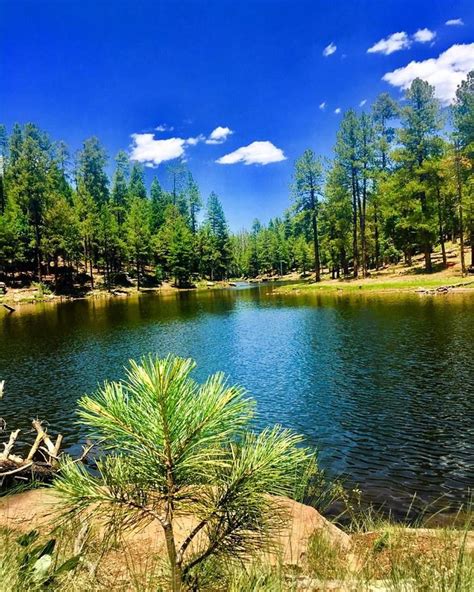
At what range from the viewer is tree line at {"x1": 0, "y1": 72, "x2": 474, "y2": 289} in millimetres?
49875

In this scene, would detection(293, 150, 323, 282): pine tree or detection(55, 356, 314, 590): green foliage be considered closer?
detection(55, 356, 314, 590): green foliage

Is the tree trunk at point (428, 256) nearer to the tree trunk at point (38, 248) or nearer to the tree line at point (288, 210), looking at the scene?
the tree line at point (288, 210)

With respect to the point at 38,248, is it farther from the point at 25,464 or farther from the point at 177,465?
the point at 177,465

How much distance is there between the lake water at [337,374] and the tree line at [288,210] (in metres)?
19.2

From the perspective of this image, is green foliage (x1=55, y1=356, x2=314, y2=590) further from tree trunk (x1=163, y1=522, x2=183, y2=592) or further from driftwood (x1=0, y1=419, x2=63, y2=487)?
driftwood (x1=0, y1=419, x2=63, y2=487)

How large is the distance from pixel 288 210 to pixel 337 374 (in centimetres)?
6069

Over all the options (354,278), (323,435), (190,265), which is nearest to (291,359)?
(323,435)

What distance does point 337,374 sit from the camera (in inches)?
709

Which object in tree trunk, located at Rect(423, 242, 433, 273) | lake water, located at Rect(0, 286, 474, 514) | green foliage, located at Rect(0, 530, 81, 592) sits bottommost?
lake water, located at Rect(0, 286, 474, 514)

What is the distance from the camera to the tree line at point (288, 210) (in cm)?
4988

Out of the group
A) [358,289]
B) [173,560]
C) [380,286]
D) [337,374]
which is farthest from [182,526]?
[358,289]

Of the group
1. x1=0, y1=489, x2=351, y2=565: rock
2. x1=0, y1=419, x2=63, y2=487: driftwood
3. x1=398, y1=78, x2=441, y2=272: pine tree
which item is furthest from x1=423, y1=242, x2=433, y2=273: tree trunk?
x1=0, y1=419, x2=63, y2=487: driftwood

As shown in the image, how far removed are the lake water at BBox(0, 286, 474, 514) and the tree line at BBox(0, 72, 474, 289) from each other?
19.2 meters

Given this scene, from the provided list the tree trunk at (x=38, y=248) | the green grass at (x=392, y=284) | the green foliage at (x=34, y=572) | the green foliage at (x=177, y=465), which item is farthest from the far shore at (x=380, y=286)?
the green foliage at (x=34, y=572)
